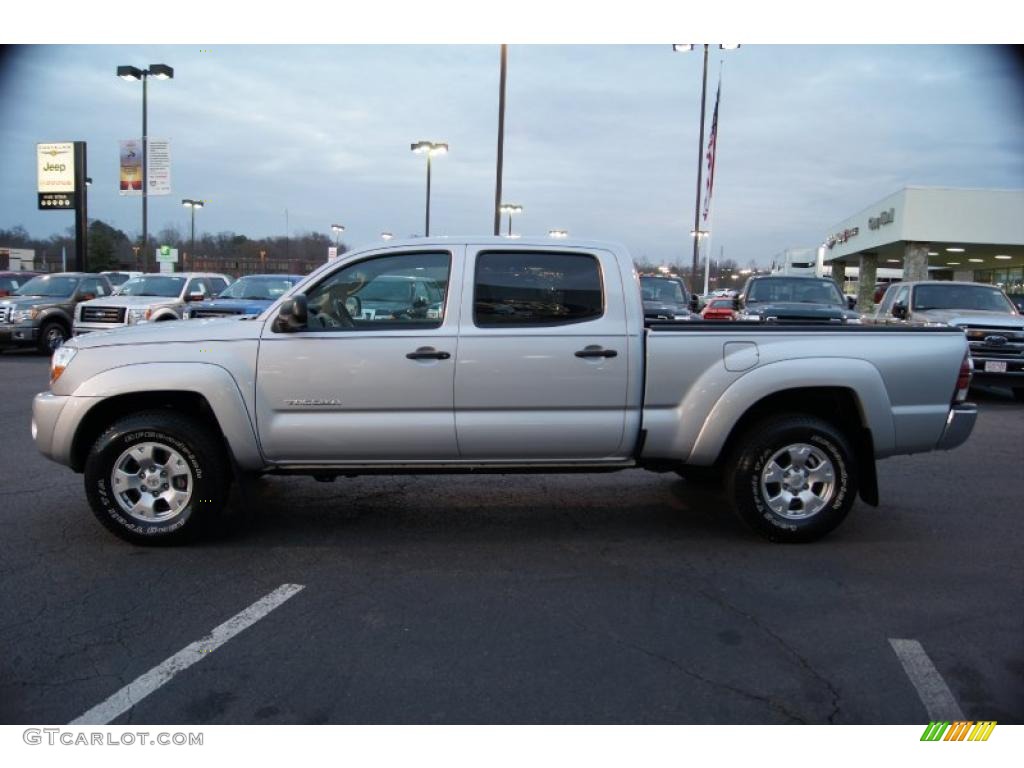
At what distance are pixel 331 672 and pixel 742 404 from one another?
9.81ft

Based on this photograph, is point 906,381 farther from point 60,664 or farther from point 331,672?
point 60,664

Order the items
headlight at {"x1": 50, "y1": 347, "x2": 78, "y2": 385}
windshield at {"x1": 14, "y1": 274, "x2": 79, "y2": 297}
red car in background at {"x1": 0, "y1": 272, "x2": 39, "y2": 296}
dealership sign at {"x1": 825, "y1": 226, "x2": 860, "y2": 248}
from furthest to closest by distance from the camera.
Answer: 1. dealership sign at {"x1": 825, "y1": 226, "x2": 860, "y2": 248}
2. red car in background at {"x1": 0, "y1": 272, "x2": 39, "y2": 296}
3. windshield at {"x1": 14, "y1": 274, "x2": 79, "y2": 297}
4. headlight at {"x1": 50, "y1": 347, "x2": 78, "y2": 385}

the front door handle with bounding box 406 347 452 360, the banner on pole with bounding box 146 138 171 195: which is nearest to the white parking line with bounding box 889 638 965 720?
the front door handle with bounding box 406 347 452 360

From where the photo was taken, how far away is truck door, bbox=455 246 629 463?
5156 mm

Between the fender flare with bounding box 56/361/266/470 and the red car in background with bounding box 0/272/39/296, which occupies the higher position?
the red car in background with bounding box 0/272/39/296

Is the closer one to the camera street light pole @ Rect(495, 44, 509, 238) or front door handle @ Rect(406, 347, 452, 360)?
front door handle @ Rect(406, 347, 452, 360)

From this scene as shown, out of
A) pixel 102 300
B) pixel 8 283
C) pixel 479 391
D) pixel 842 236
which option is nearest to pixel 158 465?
pixel 479 391

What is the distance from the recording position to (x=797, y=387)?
17.3 feet

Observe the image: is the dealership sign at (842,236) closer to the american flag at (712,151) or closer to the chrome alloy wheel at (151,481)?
the american flag at (712,151)

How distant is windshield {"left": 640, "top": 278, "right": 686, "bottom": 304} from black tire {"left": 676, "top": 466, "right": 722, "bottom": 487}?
35.9ft

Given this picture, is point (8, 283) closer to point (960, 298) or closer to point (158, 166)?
point (158, 166)

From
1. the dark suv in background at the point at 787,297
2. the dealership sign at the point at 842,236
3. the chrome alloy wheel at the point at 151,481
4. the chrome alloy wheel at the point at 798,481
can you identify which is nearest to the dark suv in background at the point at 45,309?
the dark suv in background at the point at 787,297

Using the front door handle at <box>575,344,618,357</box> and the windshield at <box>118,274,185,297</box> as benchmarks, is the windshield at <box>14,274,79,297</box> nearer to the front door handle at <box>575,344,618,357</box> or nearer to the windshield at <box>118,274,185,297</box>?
the windshield at <box>118,274,185,297</box>

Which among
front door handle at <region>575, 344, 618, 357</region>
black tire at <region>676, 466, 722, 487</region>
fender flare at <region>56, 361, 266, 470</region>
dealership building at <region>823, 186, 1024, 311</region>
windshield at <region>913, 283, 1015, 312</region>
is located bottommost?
black tire at <region>676, 466, 722, 487</region>
